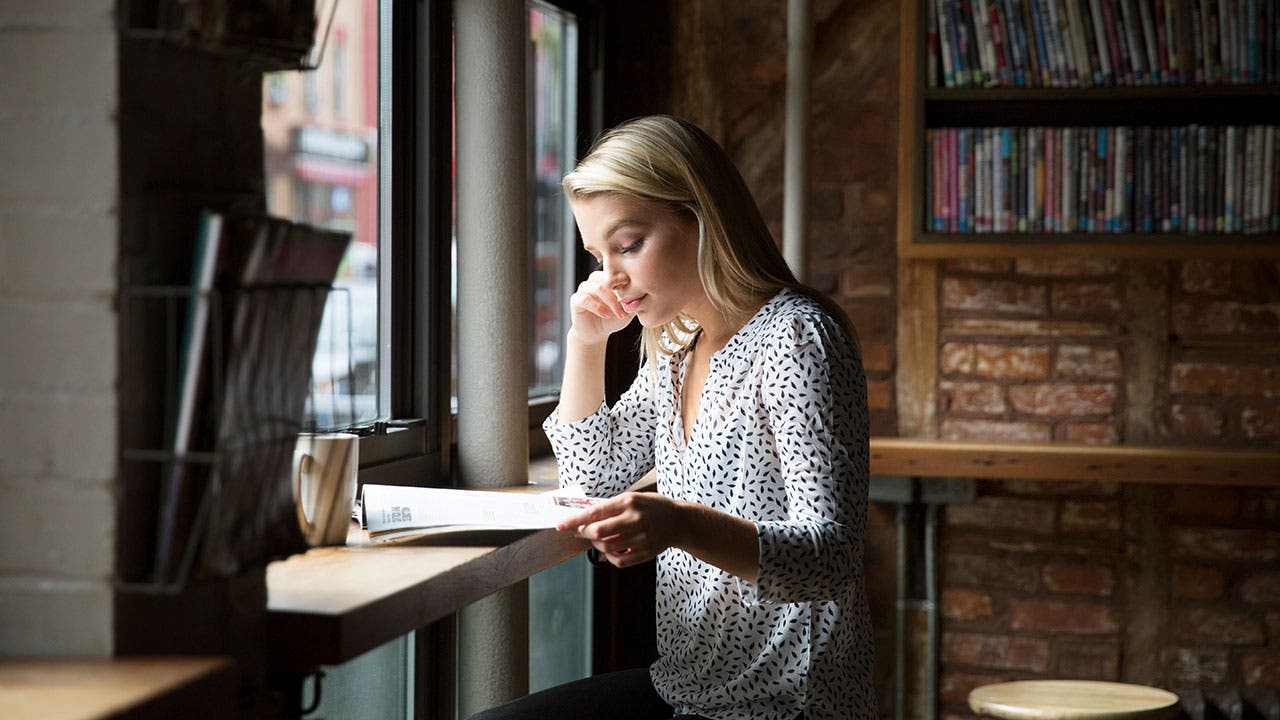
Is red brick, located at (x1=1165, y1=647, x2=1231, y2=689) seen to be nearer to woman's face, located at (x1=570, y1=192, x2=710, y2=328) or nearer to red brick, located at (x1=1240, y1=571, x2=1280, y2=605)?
red brick, located at (x1=1240, y1=571, x2=1280, y2=605)

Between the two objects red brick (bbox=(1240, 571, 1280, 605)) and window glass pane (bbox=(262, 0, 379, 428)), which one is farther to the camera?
red brick (bbox=(1240, 571, 1280, 605))

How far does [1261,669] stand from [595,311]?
226cm

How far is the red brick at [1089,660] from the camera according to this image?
321cm

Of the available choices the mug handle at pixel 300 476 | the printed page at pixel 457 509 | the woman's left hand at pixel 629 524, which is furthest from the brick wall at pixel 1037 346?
the mug handle at pixel 300 476

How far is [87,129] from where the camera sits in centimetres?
99

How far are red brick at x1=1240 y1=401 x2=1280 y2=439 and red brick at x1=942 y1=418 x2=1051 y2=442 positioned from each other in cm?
47

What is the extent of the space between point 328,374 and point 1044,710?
1498 millimetres

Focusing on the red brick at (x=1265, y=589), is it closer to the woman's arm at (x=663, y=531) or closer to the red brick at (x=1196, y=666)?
the red brick at (x=1196, y=666)

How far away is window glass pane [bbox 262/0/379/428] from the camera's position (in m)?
1.87

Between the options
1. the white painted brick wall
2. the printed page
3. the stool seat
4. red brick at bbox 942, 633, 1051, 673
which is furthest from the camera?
red brick at bbox 942, 633, 1051, 673

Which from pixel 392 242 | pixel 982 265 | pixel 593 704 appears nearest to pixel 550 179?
pixel 392 242

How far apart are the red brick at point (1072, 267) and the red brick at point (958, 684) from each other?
106cm

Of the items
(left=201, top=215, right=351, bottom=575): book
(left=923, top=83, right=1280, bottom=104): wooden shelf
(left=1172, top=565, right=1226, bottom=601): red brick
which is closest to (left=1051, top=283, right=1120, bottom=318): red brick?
(left=923, top=83, right=1280, bottom=104): wooden shelf

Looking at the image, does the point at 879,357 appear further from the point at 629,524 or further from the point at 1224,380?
the point at 629,524
